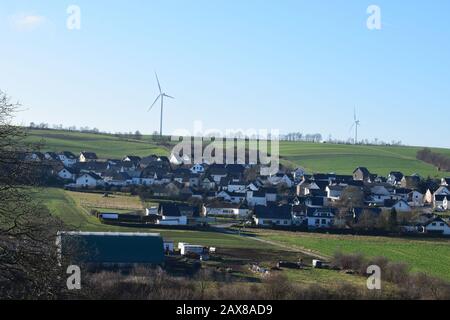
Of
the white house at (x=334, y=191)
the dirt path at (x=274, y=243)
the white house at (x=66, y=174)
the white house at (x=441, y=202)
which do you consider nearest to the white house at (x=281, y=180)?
the white house at (x=334, y=191)

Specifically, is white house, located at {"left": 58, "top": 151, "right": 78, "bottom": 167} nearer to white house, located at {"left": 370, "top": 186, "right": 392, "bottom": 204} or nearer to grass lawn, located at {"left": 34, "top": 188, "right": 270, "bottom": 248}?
white house, located at {"left": 370, "top": 186, "right": 392, "bottom": 204}

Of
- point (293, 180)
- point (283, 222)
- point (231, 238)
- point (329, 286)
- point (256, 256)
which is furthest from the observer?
point (293, 180)

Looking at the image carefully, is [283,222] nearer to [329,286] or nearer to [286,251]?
[286,251]

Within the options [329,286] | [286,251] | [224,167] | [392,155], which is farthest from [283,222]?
[392,155]

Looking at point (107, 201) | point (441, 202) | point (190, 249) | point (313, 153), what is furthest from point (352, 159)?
point (190, 249)

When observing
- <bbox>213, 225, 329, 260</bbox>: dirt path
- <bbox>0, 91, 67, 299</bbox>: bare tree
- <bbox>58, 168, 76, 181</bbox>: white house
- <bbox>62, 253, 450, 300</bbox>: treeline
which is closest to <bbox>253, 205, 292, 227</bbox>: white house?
<bbox>213, 225, 329, 260</bbox>: dirt path
